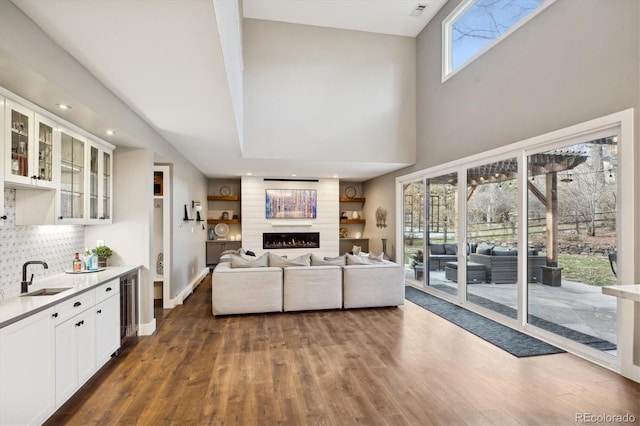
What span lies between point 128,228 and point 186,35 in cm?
270

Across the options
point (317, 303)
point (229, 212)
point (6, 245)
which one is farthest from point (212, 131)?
point (229, 212)

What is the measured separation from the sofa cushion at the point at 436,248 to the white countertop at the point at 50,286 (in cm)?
482

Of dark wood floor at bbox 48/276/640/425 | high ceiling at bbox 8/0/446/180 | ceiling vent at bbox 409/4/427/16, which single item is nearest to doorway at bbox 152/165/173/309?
high ceiling at bbox 8/0/446/180

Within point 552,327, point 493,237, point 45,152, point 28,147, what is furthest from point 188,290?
point 552,327

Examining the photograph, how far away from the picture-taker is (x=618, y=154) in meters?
3.03

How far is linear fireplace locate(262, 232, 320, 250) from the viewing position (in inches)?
349

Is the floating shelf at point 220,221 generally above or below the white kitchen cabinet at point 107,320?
above

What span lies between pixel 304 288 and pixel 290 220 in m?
4.04

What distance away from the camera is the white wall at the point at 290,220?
8609mm

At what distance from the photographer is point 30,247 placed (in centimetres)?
295

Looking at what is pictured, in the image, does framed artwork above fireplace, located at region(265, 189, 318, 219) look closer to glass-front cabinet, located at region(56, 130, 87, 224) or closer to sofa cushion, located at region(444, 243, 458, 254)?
sofa cushion, located at region(444, 243, 458, 254)

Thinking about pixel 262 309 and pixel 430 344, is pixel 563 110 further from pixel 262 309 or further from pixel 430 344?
pixel 262 309

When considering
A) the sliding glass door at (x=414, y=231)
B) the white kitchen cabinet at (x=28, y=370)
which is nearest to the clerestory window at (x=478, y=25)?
the sliding glass door at (x=414, y=231)

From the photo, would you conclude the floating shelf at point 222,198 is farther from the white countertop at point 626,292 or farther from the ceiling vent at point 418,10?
Answer: the white countertop at point 626,292
